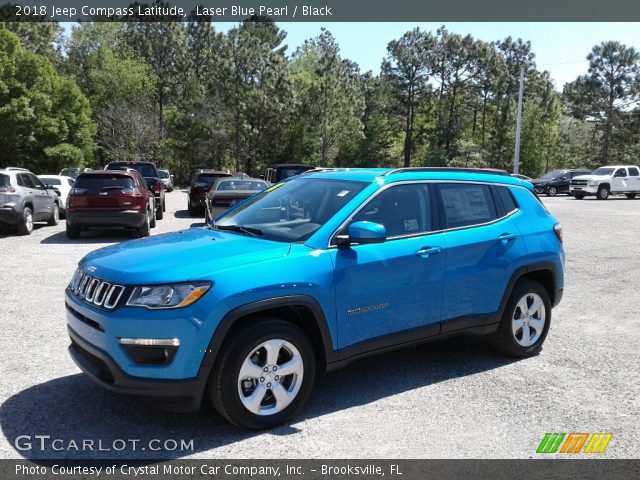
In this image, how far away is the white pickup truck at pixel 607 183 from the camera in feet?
105

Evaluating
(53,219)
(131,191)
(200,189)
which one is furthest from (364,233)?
(200,189)

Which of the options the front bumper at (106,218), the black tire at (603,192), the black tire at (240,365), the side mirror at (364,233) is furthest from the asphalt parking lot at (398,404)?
the black tire at (603,192)

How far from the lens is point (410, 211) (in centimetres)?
463

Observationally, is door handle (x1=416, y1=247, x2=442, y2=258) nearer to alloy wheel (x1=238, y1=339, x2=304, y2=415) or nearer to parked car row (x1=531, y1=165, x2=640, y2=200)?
alloy wheel (x1=238, y1=339, x2=304, y2=415)

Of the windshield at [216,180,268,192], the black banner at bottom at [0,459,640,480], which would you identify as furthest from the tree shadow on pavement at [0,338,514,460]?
the windshield at [216,180,268,192]

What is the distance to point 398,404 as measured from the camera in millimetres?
4262

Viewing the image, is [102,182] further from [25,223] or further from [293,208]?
[293,208]

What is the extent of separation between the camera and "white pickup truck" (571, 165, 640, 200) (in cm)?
3216

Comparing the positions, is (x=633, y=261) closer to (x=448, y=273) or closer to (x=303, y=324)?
(x=448, y=273)

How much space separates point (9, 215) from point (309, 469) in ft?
40.9

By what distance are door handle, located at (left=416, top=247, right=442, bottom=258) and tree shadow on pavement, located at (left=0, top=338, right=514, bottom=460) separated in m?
1.08

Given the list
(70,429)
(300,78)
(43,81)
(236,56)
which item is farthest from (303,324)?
(300,78)

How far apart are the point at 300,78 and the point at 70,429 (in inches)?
2124

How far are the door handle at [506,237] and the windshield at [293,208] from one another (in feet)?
4.64
